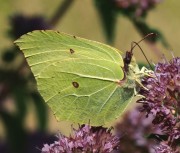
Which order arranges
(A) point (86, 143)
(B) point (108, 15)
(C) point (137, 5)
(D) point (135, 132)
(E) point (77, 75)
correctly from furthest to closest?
(B) point (108, 15)
(C) point (137, 5)
(D) point (135, 132)
(E) point (77, 75)
(A) point (86, 143)

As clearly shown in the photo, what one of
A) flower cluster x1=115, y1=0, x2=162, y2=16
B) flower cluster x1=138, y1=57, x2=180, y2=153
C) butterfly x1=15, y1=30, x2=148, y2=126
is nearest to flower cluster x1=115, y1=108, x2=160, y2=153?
butterfly x1=15, y1=30, x2=148, y2=126

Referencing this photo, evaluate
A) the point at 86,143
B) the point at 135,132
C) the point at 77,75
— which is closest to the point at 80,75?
the point at 77,75

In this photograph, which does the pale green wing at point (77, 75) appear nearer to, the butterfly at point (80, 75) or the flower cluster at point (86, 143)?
the butterfly at point (80, 75)

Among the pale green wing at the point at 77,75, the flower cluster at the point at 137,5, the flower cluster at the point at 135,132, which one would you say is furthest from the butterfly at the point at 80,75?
the flower cluster at the point at 137,5

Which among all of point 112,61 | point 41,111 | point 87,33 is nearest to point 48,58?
point 112,61

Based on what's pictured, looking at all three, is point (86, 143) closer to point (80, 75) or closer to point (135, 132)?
point (80, 75)

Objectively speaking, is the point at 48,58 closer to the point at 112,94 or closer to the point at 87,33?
the point at 112,94
